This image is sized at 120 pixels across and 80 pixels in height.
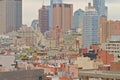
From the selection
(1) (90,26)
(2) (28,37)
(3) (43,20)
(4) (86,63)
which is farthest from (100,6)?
(4) (86,63)

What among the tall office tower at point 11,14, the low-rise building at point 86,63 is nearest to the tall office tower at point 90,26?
the tall office tower at point 11,14

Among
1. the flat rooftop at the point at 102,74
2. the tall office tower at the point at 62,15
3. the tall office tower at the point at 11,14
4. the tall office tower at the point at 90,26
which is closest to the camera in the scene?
the flat rooftop at the point at 102,74

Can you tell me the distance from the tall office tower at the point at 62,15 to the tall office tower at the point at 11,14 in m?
12.9

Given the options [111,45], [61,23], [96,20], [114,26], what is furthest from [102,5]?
[111,45]

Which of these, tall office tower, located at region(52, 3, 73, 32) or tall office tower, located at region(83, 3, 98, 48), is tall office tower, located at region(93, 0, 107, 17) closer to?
tall office tower, located at region(52, 3, 73, 32)

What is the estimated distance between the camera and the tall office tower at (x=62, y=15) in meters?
175

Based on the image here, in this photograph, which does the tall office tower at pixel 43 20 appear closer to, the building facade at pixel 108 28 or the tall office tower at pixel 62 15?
the tall office tower at pixel 62 15

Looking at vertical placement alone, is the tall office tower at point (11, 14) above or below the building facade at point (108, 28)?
above

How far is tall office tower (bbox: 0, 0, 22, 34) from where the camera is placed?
7210 inches

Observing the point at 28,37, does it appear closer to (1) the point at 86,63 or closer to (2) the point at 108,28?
(2) the point at 108,28

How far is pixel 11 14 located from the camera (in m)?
191

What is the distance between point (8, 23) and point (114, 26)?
2250 inches

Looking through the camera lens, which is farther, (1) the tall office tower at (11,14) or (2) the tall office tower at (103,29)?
(1) the tall office tower at (11,14)

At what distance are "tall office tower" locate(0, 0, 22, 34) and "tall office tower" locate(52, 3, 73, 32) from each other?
1287 centimetres
